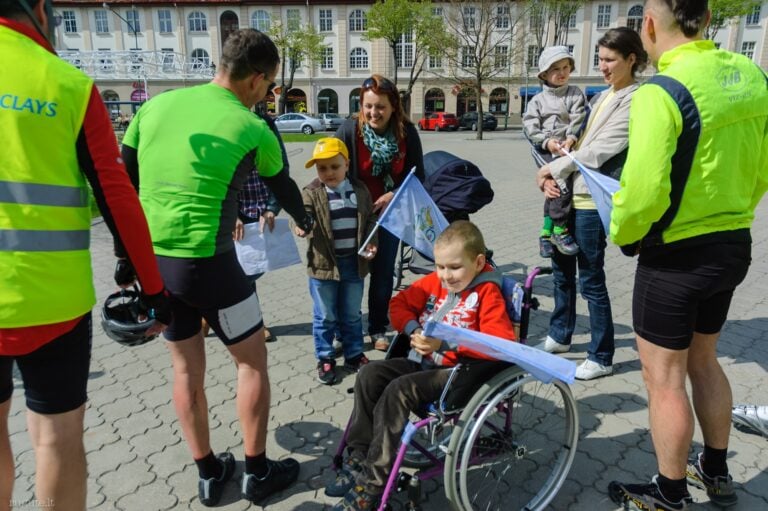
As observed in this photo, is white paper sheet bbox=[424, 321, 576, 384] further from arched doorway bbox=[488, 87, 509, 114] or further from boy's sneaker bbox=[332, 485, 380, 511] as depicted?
arched doorway bbox=[488, 87, 509, 114]

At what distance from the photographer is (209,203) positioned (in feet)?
7.27

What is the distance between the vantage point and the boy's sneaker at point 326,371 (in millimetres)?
3715

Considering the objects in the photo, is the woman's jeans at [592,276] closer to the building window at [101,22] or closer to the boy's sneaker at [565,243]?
the boy's sneaker at [565,243]

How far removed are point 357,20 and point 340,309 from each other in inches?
1920

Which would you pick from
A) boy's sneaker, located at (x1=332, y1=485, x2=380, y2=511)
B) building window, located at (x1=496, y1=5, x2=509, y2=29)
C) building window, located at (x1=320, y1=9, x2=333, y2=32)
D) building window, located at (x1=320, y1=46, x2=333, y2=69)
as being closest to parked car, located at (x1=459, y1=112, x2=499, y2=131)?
building window, located at (x1=496, y1=5, x2=509, y2=29)

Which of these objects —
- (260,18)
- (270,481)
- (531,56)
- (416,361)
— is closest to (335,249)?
(416,361)

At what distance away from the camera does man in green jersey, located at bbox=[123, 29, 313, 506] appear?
218cm

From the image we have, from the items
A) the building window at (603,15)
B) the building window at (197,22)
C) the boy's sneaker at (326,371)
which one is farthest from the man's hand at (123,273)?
the building window at (197,22)

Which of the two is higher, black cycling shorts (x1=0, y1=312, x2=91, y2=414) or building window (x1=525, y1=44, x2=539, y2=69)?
building window (x1=525, y1=44, x2=539, y2=69)

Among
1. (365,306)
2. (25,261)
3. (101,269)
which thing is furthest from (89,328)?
(101,269)

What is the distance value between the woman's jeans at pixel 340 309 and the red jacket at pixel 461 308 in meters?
1.06

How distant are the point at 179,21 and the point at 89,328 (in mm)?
53663

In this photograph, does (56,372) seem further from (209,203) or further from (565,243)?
(565,243)

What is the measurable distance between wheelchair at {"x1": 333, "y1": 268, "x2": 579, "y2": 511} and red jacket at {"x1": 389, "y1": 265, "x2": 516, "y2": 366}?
128 mm
